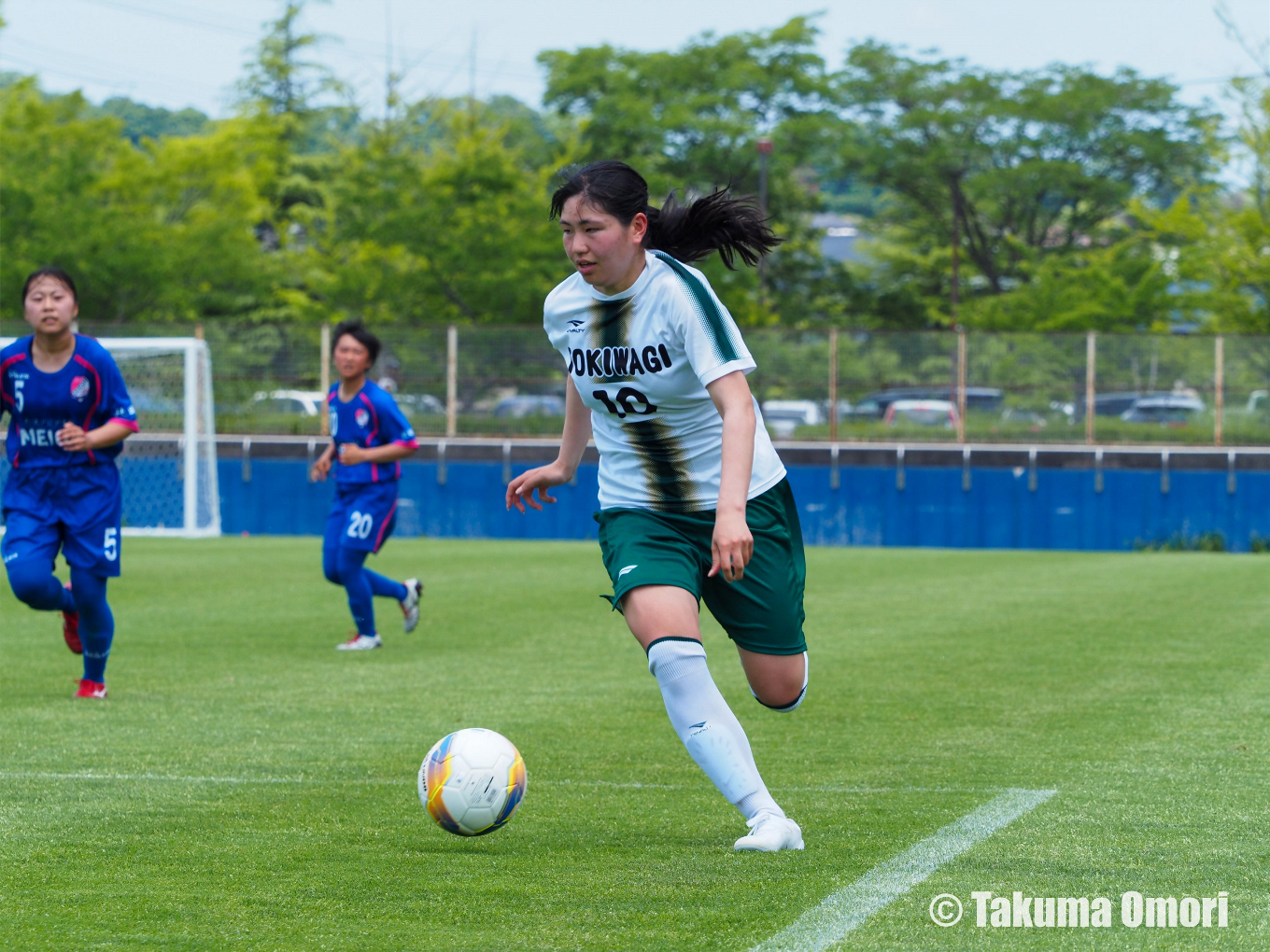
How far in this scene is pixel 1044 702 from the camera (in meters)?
8.08

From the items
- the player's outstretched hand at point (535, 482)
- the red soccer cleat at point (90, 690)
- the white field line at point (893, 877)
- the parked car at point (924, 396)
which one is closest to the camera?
the white field line at point (893, 877)

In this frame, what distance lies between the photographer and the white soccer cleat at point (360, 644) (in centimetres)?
1057

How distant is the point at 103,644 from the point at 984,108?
4043 centimetres

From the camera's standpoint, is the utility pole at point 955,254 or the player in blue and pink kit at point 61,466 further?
the utility pole at point 955,254

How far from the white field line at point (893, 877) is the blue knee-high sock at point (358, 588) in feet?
19.3

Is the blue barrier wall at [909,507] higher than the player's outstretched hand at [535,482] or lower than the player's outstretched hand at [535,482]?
Answer: lower

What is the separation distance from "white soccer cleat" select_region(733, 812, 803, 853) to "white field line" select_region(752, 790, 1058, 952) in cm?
27

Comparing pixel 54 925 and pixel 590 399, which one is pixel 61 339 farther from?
pixel 54 925

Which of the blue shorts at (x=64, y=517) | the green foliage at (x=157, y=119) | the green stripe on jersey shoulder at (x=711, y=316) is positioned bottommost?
the blue shorts at (x=64, y=517)

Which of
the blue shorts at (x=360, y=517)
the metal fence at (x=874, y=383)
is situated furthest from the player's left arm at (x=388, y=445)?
the metal fence at (x=874, y=383)

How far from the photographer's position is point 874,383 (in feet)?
97.3

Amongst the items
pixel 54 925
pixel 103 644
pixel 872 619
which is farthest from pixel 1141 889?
pixel 872 619

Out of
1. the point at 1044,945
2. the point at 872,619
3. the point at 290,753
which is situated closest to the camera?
the point at 1044,945

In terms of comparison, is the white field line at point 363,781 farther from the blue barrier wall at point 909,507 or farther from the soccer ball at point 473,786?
the blue barrier wall at point 909,507
